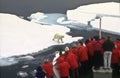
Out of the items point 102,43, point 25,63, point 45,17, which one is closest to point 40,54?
point 25,63

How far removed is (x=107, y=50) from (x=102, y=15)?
2.17 meters

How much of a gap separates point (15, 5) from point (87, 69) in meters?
2.72

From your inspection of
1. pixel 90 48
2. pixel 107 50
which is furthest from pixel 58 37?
pixel 107 50

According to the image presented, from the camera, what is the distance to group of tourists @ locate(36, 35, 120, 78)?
7703 mm

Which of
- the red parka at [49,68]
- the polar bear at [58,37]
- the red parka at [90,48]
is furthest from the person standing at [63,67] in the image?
the polar bear at [58,37]

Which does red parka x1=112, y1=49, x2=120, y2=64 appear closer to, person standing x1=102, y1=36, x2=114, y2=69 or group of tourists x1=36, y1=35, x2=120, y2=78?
group of tourists x1=36, y1=35, x2=120, y2=78

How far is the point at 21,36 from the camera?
358 inches

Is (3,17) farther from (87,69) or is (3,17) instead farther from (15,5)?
(87,69)

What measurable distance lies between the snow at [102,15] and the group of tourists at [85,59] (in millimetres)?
1386

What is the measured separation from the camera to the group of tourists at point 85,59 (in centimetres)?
770

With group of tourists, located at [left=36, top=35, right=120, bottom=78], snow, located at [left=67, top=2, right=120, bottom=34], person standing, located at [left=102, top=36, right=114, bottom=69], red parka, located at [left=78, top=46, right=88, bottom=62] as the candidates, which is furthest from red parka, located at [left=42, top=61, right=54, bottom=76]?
snow, located at [left=67, top=2, right=120, bottom=34]

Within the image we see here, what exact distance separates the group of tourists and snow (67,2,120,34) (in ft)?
4.55

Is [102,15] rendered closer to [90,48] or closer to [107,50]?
[90,48]

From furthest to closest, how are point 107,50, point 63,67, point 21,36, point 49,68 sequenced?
point 21,36 < point 107,50 < point 49,68 < point 63,67
